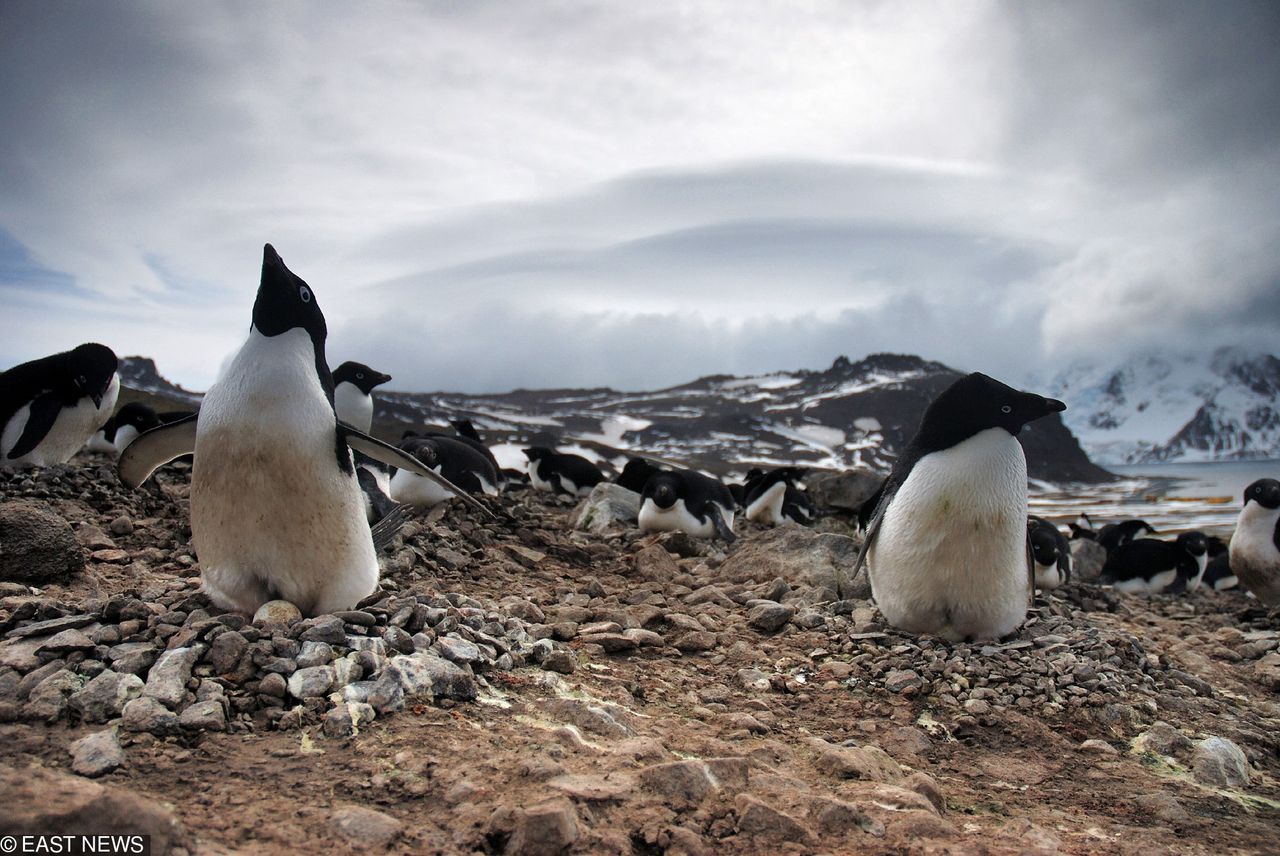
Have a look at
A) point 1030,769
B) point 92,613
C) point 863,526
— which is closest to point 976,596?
point 1030,769

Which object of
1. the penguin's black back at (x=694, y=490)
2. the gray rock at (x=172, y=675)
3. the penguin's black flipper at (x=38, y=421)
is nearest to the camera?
the gray rock at (x=172, y=675)

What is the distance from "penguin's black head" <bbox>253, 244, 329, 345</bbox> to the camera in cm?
409

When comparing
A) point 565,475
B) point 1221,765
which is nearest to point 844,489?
point 565,475

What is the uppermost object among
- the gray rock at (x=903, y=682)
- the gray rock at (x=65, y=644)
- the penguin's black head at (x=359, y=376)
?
the penguin's black head at (x=359, y=376)

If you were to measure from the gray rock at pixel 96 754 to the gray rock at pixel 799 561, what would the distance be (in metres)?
5.14

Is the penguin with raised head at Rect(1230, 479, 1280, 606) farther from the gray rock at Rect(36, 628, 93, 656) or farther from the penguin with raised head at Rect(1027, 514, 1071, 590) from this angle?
the gray rock at Rect(36, 628, 93, 656)

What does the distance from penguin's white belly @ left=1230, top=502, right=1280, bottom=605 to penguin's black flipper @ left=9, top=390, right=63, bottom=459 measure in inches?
540

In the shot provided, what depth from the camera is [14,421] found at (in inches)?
318

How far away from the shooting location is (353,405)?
9.61 meters

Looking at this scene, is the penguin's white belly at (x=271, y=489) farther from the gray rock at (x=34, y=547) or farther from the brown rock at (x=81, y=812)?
the brown rock at (x=81, y=812)

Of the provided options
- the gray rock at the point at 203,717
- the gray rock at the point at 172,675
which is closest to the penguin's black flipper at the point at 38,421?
the gray rock at the point at 172,675

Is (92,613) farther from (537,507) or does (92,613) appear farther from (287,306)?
(537,507)

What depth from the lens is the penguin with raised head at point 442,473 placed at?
847 centimetres

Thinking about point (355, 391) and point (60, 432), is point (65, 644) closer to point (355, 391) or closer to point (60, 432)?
point (60, 432)
